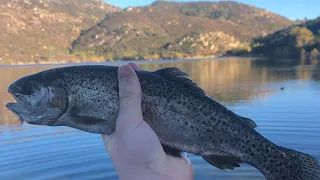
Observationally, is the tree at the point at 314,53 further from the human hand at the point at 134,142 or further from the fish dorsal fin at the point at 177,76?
the human hand at the point at 134,142

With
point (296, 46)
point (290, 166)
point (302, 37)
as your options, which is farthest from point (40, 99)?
point (302, 37)

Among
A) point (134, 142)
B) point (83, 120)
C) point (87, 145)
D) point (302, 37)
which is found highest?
point (302, 37)

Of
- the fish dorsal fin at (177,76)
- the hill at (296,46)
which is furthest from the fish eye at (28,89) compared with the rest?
the hill at (296,46)

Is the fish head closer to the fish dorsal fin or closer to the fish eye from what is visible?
the fish eye

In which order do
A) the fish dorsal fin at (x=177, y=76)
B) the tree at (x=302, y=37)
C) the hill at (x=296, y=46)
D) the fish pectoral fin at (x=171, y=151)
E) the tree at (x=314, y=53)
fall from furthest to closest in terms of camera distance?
the tree at (x=302, y=37), the hill at (x=296, y=46), the tree at (x=314, y=53), the fish dorsal fin at (x=177, y=76), the fish pectoral fin at (x=171, y=151)

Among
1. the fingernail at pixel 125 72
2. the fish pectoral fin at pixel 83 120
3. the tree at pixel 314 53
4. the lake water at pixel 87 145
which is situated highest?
the fingernail at pixel 125 72

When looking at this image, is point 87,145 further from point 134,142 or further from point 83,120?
point 134,142
